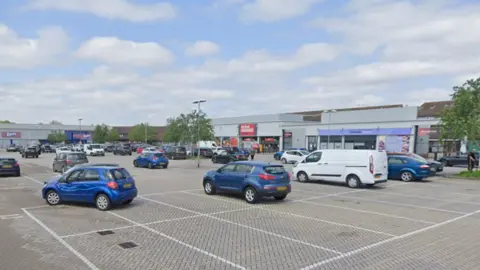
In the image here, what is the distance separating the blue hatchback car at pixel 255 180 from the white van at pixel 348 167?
5460mm

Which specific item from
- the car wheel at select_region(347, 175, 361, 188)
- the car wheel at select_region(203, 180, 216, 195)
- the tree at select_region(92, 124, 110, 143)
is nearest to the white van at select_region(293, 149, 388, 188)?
the car wheel at select_region(347, 175, 361, 188)

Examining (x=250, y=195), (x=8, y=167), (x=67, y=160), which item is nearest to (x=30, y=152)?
(x=67, y=160)

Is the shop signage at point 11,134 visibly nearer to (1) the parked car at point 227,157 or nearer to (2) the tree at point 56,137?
(2) the tree at point 56,137

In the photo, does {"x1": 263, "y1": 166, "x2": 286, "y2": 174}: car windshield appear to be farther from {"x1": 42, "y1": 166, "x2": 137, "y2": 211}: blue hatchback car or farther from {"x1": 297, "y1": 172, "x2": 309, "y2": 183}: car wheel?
{"x1": 297, "y1": 172, "x2": 309, "y2": 183}: car wheel

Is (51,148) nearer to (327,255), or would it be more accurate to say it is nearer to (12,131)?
(12,131)

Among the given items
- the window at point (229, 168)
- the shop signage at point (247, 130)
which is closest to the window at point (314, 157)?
the window at point (229, 168)

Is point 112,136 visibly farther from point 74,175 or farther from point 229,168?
point 74,175

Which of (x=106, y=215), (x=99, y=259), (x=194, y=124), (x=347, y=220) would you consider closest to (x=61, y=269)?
(x=99, y=259)

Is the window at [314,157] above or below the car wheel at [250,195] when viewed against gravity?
above

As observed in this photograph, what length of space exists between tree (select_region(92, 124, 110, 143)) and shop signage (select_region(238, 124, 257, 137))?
4552 centimetres

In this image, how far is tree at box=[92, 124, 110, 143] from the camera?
322ft

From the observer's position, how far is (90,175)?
38.8 feet

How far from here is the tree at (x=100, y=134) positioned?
9812cm

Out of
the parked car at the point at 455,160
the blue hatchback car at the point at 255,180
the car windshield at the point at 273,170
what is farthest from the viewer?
the parked car at the point at 455,160
